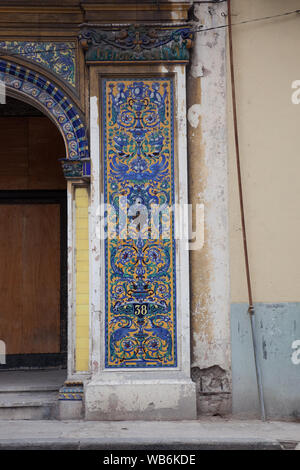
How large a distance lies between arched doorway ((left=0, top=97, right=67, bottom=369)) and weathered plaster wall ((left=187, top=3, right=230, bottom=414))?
2.63m

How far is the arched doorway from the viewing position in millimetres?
8398

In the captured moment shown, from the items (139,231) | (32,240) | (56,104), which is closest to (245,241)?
(139,231)

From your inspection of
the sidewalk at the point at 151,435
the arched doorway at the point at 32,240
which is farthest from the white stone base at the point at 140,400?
the arched doorway at the point at 32,240

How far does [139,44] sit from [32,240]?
10.9ft

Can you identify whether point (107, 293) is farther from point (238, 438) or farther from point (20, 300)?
point (20, 300)

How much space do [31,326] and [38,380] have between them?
124 centimetres

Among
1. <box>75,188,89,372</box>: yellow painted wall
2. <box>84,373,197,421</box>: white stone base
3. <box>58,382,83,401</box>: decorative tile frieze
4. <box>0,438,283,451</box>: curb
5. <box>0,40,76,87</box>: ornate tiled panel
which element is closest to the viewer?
<box>0,438,283,451</box>: curb

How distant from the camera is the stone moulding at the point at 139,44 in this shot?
255 inches

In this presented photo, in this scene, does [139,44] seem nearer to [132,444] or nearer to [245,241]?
[245,241]

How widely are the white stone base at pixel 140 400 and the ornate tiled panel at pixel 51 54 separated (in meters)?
3.30

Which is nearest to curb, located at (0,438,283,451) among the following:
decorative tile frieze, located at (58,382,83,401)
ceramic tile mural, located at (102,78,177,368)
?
decorative tile frieze, located at (58,382,83,401)

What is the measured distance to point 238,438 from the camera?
5496mm

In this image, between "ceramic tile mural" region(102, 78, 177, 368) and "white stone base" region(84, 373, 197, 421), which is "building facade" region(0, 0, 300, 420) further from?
"white stone base" region(84, 373, 197, 421)

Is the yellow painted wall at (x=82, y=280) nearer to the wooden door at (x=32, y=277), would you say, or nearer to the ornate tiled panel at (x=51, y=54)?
the ornate tiled panel at (x=51, y=54)
